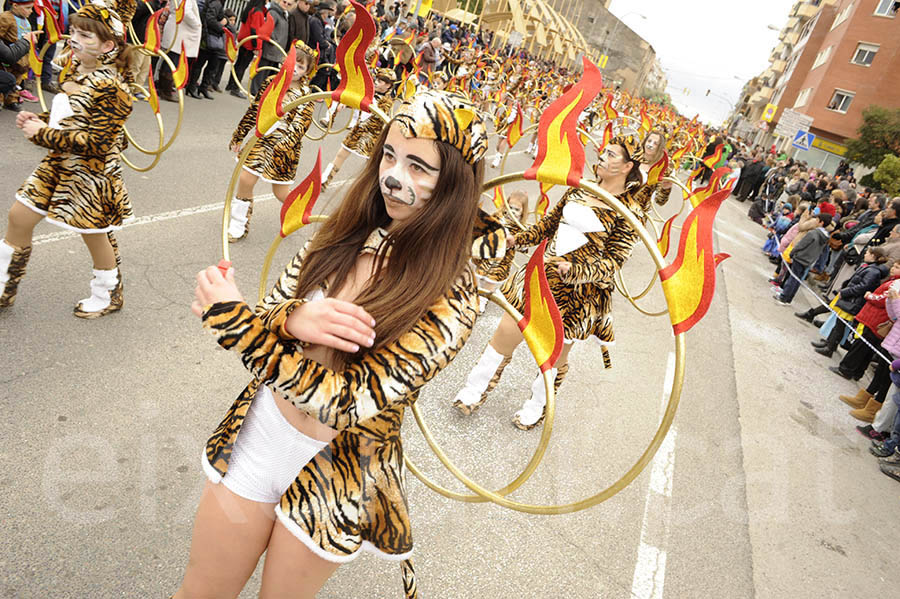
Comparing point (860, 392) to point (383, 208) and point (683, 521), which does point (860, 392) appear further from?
point (383, 208)

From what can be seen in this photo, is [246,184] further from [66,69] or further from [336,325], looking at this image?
[336,325]

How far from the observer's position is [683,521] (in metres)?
3.95

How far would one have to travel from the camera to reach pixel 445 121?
1513 millimetres

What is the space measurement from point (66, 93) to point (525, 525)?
148 inches

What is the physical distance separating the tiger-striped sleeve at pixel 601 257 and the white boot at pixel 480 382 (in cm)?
87

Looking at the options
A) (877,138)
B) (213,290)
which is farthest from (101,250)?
(877,138)

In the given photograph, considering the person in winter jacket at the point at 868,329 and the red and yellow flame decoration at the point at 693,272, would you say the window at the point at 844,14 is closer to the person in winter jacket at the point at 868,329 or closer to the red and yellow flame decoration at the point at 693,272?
the person in winter jacket at the point at 868,329

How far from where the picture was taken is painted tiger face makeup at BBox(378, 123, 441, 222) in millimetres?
1537

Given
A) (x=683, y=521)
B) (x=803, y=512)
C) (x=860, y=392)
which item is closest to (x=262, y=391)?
(x=683, y=521)

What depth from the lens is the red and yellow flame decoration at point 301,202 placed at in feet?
7.24

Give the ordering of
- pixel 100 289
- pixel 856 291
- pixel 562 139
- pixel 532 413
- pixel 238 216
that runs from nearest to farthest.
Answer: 1. pixel 562 139
2. pixel 100 289
3. pixel 532 413
4. pixel 238 216
5. pixel 856 291

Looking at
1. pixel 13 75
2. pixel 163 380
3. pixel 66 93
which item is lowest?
pixel 163 380

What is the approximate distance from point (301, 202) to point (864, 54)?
45.1 meters

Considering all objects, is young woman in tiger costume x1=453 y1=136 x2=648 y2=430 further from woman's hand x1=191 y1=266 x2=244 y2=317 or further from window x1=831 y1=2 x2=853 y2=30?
window x1=831 y1=2 x2=853 y2=30
